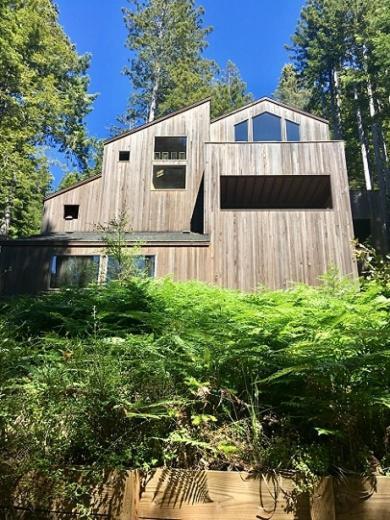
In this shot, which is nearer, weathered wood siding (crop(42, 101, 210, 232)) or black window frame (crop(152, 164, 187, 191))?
weathered wood siding (crop(42, 101, 210, 232))

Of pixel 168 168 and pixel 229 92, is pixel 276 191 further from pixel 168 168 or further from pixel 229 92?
pixel 229 92

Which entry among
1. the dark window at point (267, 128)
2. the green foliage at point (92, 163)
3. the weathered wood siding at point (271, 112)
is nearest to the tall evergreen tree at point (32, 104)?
the green foliage at point (92, 163)

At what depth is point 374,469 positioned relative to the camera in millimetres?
2561

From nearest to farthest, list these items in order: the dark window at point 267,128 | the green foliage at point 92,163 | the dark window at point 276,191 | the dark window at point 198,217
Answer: the dark window at point 276,191 < the dark window at point 198,217 < the dark window at point 267,128 < the green foliage at point 92,163

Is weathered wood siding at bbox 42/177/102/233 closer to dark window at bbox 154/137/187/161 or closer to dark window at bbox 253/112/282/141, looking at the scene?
dark window at bbox 154/137/187/161

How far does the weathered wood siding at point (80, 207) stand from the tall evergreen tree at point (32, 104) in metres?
2.07

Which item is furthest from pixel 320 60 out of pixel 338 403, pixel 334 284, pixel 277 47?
pixel 338 403

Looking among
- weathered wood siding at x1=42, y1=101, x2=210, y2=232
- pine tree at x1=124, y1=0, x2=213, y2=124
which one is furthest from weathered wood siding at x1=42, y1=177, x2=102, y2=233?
pine tree at x1=124, y1=0, x2=213, y2=124

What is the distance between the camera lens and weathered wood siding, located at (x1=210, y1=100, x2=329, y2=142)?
1711 cm

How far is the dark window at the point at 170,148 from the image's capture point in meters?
17.7

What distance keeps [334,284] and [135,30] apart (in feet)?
114

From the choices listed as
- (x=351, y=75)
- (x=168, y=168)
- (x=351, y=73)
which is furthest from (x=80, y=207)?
(x=351, y=73)

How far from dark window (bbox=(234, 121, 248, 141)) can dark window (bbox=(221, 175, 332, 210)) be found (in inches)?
82.3

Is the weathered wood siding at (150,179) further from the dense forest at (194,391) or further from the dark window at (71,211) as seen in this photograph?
the dense forest at (194,391)
